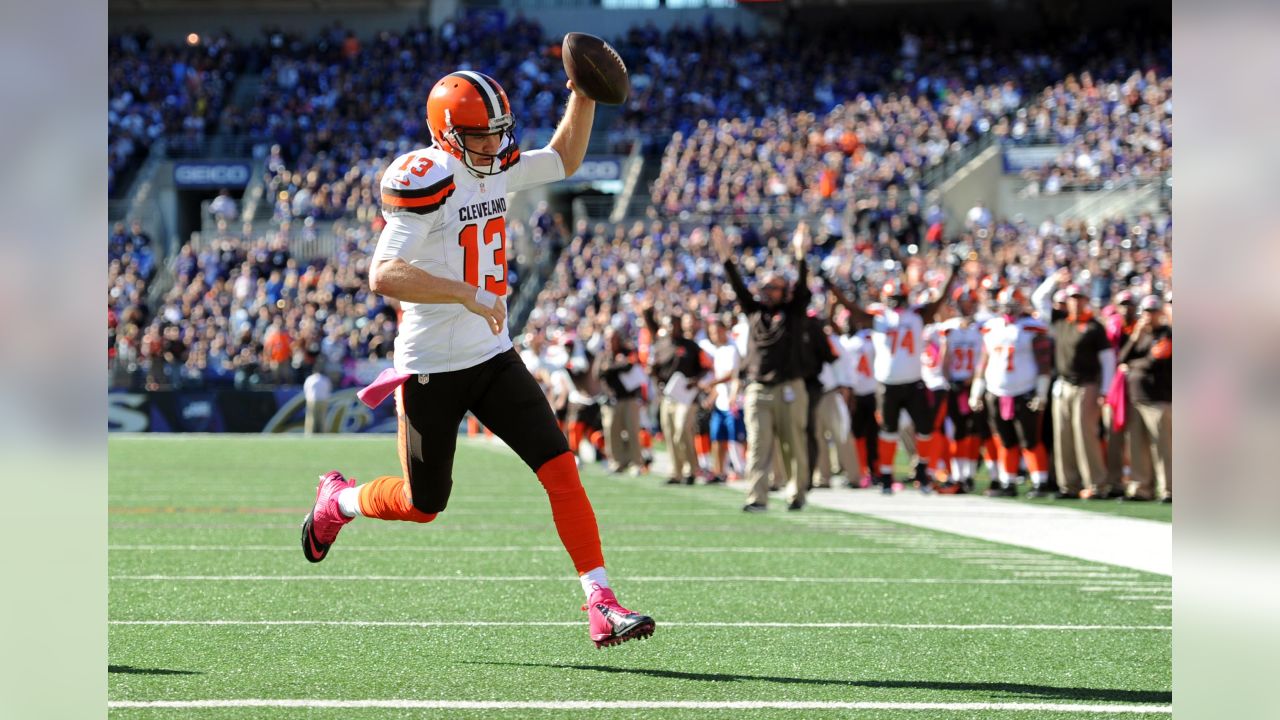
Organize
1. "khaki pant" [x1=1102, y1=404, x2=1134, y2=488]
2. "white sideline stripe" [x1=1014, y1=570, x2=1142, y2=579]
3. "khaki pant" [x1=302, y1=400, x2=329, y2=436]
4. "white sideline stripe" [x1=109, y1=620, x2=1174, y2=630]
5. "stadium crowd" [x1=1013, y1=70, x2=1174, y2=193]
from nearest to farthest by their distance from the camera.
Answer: "white sideline stripe" [x1=109, y1=620, x2=1174, y2=630]
"white sideline stripe" [x1=1014, y1=570, x2=1142, y2=579]
"khaki pant" [x1=1102, y1=404, x2=1134, y2=488]
"khaki pant" [x1=302, y1=400, x2=329, y2=436]
"stadium crowd" [x1=1013, y1=70, x2=1174, y2=193]

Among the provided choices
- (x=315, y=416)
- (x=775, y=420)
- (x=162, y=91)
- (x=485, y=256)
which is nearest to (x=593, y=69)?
(x=485, y=256)

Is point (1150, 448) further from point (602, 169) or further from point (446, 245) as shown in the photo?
point (602, 169)

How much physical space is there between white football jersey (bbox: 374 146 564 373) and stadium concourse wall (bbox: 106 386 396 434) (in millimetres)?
23537

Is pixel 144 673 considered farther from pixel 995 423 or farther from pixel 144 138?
pixel 144 138

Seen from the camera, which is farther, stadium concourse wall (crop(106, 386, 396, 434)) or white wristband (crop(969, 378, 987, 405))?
stadium concourse wall (crop(106, 386, 396, 434))

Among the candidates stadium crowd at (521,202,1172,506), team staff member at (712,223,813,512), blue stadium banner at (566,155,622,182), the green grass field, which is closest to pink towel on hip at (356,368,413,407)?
the green grass field

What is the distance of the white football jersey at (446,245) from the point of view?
5.30 metres

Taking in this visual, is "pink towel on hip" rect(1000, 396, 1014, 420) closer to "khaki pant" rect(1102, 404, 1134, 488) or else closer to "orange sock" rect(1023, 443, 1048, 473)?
"orange sock" rect(1023, 443, 1048, 473)

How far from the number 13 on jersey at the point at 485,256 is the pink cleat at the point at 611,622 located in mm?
1070

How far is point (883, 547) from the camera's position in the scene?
31.9ft

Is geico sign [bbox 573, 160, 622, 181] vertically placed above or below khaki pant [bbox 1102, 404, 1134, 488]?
above

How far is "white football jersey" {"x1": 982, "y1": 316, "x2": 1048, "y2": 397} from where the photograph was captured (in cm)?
1399

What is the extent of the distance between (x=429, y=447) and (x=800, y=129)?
1185 inches
